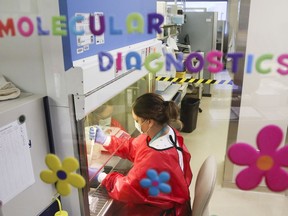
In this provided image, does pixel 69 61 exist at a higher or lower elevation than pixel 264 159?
higher

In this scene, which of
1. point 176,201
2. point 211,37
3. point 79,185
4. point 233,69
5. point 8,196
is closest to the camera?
point 233,69

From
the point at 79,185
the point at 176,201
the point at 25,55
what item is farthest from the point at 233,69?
the point at 176,201

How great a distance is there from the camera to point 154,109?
1310mm

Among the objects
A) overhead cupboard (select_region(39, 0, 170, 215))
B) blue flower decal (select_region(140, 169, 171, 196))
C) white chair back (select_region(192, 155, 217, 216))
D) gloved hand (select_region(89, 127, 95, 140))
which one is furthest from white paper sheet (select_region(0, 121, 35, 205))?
white chair back (select_region(192, 155, 217, 216))

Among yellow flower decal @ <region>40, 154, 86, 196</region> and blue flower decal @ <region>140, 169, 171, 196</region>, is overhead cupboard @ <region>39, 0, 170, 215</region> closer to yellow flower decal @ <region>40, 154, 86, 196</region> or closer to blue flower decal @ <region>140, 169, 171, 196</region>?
yellow flower decal @ <region>40, 154, 86, 196</region>

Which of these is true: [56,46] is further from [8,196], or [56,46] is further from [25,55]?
[8,196]

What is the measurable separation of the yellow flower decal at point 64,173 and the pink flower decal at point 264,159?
1.29 feet

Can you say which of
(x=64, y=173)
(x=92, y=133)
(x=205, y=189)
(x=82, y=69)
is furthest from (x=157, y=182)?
(x=92, y=133)

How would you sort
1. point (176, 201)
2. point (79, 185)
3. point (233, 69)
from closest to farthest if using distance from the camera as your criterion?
1. point (233, 69)
2. point (79, 185)
3. point (176, 201)

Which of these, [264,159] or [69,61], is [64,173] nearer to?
[69,61]

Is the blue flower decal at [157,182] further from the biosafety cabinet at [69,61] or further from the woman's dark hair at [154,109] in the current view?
the woman's dark hair at [154,109]

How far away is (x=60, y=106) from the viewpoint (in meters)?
0.94

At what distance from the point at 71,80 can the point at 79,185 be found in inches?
13.7

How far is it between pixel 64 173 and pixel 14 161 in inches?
9.8
